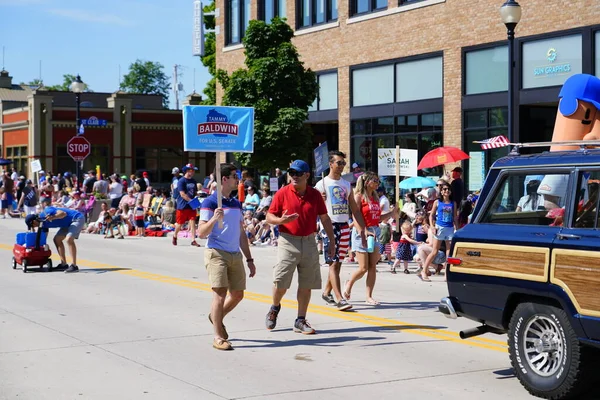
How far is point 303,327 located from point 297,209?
1.32m

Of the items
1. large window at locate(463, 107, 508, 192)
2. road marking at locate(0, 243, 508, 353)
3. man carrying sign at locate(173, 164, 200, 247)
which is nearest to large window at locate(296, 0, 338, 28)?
large window at locate(463, 107, 508, 192)

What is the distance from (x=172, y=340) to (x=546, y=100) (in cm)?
1689

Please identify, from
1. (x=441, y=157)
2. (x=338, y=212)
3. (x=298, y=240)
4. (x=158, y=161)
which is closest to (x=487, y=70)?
(x=441, y=157)

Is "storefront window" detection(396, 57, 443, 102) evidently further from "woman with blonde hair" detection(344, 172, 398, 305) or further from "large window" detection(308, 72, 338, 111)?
"woman with blonde hair" detection(344, 172, 398, 305)

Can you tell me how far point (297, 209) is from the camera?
10.6 metres

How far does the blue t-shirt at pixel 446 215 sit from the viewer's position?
52.6 feet

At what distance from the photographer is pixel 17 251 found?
17.7 meters

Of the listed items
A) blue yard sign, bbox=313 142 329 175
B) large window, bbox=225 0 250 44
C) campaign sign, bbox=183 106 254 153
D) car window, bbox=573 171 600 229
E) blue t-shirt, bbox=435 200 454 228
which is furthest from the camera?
large window, bbox=225 0 250 44

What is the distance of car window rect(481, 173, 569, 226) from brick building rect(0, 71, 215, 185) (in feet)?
166

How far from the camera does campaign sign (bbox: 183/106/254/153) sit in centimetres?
1094

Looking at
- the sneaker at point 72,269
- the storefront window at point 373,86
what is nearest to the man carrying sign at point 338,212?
the sneaker at point 72,269

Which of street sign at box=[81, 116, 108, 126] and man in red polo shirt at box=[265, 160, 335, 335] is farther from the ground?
street sign at box=[81, 116, 108, 126]

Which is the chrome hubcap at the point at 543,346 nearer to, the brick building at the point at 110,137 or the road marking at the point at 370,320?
the road marking at the point at 370,320

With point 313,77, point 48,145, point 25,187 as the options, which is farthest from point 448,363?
point 48,145
